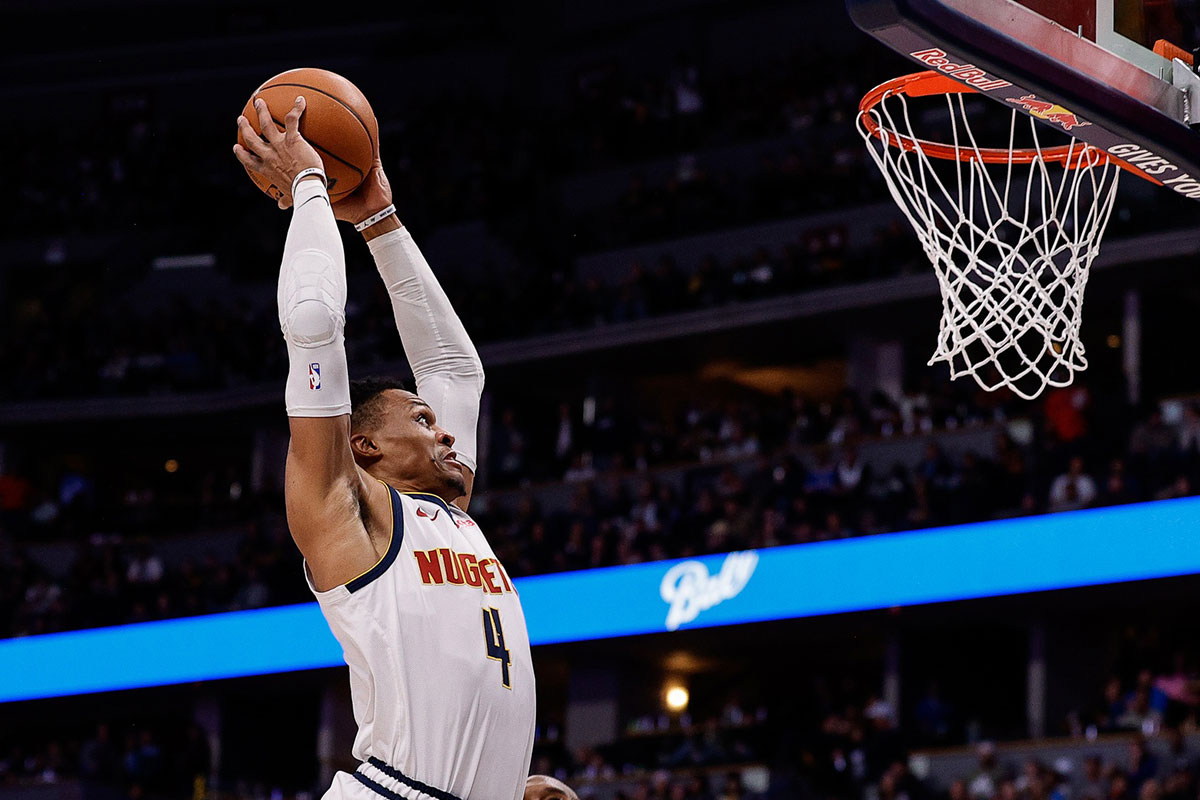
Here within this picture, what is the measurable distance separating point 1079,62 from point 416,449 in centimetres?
204

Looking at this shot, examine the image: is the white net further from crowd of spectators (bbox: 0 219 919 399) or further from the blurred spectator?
crowd of spectators (bbox: 0 219 919 399)

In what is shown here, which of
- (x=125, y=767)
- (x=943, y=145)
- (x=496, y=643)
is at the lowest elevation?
(x=125, y=767)

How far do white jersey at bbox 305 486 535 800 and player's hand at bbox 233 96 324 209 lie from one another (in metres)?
0.78

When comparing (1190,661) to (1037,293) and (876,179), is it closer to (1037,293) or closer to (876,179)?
(876,179)

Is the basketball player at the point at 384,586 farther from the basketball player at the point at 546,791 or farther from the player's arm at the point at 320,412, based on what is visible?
the basketball player at the point at 546,791

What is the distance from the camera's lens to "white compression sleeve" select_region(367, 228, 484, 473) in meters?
4.41

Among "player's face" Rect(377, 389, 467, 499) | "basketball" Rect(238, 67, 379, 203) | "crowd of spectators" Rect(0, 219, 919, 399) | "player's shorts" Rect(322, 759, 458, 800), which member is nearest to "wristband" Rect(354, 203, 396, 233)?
"basketball" Rect(238, 67, 379, 203)

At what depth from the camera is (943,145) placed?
635 cm

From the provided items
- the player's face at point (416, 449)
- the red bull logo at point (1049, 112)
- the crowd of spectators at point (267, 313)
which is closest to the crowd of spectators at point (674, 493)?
the crowd of spectators at point (267, 313)

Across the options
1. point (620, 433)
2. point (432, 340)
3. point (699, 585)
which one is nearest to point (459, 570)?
point (432, 340)

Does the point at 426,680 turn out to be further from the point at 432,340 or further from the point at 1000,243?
the point at 1000,243

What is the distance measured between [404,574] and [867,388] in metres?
15.9

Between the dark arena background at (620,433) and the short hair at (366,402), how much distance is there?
9.31 meters

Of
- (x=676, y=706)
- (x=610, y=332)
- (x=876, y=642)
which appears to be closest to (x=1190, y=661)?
(x=876, y=642)
